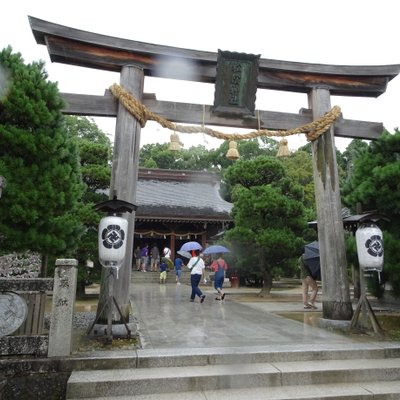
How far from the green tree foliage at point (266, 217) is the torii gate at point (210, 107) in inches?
217

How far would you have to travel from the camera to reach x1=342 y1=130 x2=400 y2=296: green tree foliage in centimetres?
656

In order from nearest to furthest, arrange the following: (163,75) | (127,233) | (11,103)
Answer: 1. (11,103)
2. (127,233)
3. (163,75)

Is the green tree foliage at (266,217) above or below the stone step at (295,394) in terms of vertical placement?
above

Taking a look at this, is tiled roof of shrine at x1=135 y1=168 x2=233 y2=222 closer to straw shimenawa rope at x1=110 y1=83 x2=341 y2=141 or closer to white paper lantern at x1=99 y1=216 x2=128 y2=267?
straw shimenawa rope at x1=110 y1=83 x2=341 y2=141

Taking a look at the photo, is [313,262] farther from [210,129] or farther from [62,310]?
[62,310]

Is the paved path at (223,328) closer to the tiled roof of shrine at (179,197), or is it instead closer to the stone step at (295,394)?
the stone step at (295,394)

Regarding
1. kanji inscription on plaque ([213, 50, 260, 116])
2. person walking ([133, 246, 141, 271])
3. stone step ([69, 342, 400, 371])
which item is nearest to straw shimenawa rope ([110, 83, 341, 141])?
kanji inscription on plaque ([213, 50, 260, 116])

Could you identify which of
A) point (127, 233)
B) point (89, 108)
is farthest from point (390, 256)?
point (89, 108)

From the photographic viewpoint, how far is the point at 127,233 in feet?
20.6

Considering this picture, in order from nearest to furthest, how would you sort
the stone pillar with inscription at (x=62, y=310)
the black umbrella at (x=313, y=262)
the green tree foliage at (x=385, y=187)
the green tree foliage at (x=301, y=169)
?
the stone pillar with inscription at (x=62, y=310) → the green tree foliage at (x=385, y=187) → the black umbrella at (x=313, y=262) → the green tree foliage at (x=301, y=169)

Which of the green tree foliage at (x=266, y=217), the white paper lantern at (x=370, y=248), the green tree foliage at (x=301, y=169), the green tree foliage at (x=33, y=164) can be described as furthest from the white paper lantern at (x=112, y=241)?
the green tree foliage at (x=301, y=169)

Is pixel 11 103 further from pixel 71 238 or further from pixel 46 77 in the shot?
pixel 71 238

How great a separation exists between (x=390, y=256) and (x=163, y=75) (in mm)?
5846

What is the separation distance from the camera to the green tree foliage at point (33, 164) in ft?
17.8
